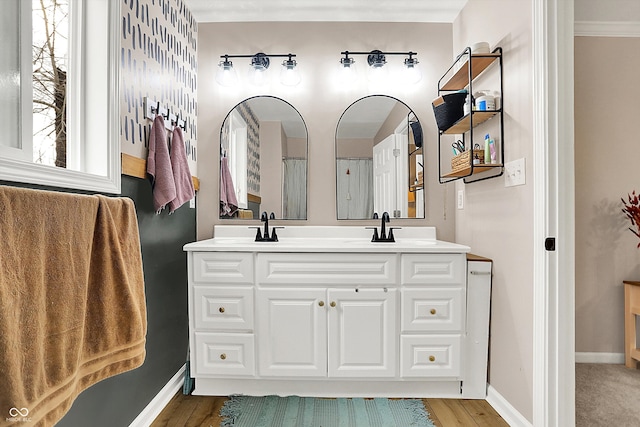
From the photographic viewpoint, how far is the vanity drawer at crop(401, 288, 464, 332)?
2051 millimetres

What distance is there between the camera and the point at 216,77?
8.68 ft

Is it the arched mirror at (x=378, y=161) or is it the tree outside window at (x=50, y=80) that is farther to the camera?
the arched mirror at (x=378, y=161)

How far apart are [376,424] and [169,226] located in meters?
1.51

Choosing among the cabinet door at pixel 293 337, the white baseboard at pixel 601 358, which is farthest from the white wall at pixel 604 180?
the cabinet door at pixel 293 337

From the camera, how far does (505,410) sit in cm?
190

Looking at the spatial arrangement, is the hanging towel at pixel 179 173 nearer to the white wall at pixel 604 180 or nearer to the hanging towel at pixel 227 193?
the hanging towel at pixel 227 193

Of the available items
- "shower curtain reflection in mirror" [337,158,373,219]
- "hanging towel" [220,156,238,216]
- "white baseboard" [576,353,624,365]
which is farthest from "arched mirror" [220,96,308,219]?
"white baseboard" [576,353,624,365]

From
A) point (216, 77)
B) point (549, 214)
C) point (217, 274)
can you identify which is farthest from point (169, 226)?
point (549, 214)

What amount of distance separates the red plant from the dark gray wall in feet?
9.10

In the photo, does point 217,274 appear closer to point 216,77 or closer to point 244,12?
point 216,77

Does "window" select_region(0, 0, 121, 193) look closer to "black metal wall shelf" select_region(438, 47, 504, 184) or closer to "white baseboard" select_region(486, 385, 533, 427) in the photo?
"black metal wall shelf" select_region(438, 47, 504, 184)

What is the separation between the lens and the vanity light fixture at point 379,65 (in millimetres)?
2590

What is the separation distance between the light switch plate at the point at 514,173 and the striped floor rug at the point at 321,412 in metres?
1.24

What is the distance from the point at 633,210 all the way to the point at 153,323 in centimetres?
285
